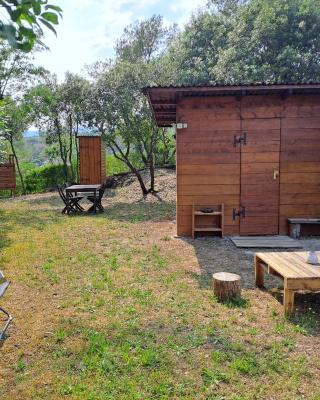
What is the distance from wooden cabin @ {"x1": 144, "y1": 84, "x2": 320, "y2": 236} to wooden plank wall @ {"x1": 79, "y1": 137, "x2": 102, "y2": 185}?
343 inches

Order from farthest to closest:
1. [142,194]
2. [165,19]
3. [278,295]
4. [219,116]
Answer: [165,19] < [142,194] < [219,116] < [278,295]

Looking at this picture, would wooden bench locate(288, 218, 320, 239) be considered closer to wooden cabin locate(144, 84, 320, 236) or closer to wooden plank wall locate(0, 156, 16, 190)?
wooden cabin locate(144, 84, 320, 236)

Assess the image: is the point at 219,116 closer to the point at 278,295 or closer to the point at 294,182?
the point at 294,182

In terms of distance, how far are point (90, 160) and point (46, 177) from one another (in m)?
3.64

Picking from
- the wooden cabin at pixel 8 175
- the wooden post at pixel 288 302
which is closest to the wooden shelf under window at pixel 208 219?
the wooden post at pixel 288 302

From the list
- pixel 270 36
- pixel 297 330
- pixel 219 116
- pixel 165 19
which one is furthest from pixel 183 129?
pixel 165 19

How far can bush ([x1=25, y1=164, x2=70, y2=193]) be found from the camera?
57.2ft

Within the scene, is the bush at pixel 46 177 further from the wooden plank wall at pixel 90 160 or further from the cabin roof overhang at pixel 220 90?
the cabin roof overhang at pixel 220 90

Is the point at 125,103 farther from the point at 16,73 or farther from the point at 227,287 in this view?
the point at 227,287

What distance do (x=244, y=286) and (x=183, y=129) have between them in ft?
11.3

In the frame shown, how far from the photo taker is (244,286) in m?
4.21

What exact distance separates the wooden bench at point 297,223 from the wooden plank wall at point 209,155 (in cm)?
97

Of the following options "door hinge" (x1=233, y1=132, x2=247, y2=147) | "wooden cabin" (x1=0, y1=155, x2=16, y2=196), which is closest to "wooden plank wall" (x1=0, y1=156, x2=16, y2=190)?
"wooden cabin" (x1=0, y1=155, x2=16, y2=196)

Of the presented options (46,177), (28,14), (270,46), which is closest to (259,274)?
(28,14)
